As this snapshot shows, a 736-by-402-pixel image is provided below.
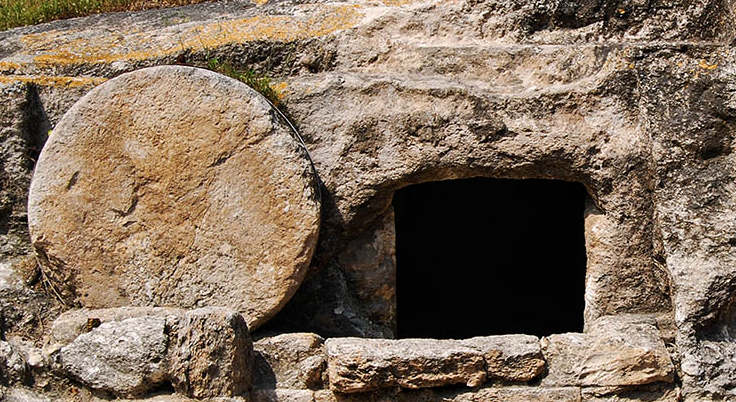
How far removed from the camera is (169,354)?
15.9ft

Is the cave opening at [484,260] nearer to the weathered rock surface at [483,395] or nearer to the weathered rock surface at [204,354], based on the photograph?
the weathered rock surface at [483,395]

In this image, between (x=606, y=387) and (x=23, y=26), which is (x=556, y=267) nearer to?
(x=606, y=387)

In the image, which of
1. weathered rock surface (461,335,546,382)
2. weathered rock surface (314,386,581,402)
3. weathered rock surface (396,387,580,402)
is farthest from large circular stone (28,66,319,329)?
weathered rock surface (461,335,546,382)

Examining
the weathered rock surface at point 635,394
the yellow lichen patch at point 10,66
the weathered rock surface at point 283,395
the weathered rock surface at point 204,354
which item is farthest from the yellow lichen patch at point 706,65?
the yellow lichen patch at point 10,66

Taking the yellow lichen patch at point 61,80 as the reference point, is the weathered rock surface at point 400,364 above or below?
below

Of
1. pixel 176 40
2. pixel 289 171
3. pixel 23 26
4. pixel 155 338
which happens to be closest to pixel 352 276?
pixel 289 171

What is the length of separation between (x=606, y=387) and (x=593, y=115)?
4.28 ft

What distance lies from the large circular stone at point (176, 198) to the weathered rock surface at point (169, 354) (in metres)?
0.40

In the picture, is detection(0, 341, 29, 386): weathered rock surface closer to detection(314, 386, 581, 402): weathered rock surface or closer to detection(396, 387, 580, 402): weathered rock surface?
detection(314, 386, 581, 402): weathered rock surface

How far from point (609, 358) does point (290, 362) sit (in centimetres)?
150

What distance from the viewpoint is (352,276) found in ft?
18.4

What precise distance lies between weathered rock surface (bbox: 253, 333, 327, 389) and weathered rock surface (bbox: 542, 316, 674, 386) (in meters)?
1.08

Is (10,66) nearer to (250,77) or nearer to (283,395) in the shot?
(250,77)

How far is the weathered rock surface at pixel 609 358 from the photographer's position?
515cm
